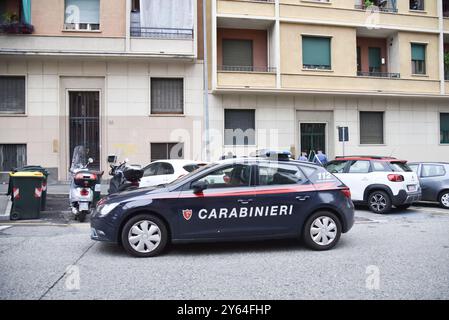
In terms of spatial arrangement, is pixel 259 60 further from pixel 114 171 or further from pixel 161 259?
pixel 161 259

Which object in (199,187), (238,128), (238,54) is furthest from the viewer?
(238,54)

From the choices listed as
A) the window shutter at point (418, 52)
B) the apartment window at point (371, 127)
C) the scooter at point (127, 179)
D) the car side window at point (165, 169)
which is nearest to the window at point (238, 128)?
the apartment window at point (371, 127)

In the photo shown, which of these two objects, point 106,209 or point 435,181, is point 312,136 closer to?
point 435,181

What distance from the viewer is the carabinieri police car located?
555cm

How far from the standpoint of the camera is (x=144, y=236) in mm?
5555

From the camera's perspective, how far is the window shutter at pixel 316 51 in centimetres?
1897

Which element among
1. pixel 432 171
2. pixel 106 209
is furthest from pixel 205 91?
pixel 106 209

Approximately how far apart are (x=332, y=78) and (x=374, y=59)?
4.05 metres

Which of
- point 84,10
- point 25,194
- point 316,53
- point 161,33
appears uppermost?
point 84,10

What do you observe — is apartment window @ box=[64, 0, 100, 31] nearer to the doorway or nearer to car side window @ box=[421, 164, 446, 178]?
the doorway

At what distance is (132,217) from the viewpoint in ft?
18.2

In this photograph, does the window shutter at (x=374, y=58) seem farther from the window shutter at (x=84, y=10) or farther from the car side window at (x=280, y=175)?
the car side window at (x=280, y=175)
